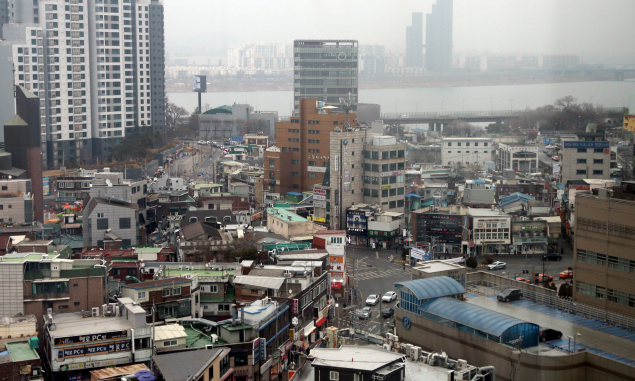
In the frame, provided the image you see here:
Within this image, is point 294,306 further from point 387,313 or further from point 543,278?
point 543,278

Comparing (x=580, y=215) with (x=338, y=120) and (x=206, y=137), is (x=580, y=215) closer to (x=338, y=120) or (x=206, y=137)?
(x=338, y=120)

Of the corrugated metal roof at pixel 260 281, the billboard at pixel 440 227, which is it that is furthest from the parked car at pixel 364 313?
the billboard at pixel 440 227

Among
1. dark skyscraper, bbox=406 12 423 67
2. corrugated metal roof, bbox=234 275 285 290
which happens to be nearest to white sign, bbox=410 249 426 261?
corrugated metal roof, bbox=234 275 285 290

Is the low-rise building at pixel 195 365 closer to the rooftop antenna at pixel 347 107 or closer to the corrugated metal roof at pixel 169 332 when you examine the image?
the corrugated metal roof at pixel 169 332

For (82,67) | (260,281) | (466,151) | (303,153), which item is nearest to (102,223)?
(260,281)

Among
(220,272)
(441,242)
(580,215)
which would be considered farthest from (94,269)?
(441,242)

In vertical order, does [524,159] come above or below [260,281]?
above

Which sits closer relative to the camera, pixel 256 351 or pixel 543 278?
pixel 256 351
